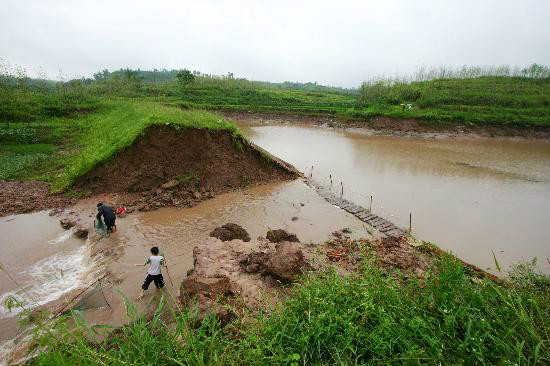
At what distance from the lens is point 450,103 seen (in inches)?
1688

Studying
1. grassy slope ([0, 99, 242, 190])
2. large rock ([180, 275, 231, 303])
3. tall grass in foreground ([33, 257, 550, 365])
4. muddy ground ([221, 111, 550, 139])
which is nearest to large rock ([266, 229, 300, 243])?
large rock ([180, 275, 231, 303])

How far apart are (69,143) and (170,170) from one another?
1167cm

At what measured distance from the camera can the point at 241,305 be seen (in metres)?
5.32

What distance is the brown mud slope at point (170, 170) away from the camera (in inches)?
487

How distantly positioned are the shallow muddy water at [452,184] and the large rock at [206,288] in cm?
799

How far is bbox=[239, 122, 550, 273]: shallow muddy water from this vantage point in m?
10.5

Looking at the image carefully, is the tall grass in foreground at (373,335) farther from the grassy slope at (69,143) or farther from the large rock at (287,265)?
the grassy slope at (69,143)

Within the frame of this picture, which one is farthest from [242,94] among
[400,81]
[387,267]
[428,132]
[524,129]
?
[387,267]

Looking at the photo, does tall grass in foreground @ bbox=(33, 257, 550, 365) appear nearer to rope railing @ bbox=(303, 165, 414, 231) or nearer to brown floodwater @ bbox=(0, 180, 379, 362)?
brown floodwater @ bbox=(0, 180, 379, 362)

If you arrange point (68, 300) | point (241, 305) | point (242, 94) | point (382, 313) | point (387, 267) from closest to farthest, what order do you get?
point (382, 313)
point (241, 305)
point (68, 300)
point (387, 267)
point (242, 94)

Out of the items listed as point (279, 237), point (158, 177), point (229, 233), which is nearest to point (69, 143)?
point (158, 177)

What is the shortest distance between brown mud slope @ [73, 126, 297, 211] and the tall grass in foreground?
354 inches

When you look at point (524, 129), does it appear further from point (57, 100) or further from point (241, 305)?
point (57, 100)

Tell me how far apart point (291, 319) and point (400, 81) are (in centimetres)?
6719
